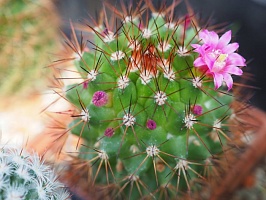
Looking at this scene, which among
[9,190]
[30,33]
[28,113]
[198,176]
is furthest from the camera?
[28,113]

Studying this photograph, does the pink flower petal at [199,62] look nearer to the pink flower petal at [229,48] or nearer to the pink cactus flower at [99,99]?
the pink flower petal at [229,48]

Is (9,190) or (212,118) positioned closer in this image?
(9,190)

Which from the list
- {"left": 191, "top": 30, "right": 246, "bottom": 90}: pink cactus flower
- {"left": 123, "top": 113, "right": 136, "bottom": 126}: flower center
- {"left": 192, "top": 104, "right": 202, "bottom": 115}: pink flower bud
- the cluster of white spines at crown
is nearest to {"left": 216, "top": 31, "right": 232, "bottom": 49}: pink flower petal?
{"left": 191, "top": 30, "right": 246, "bottom": 90}: pink cactus flower

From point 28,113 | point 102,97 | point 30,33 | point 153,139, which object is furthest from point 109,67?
point 28,113

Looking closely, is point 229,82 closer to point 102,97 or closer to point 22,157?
point 102,97

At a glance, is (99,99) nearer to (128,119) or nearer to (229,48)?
(128,119)

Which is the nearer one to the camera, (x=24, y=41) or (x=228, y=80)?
(x=228, y=80)

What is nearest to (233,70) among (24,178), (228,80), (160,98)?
(228,80)
